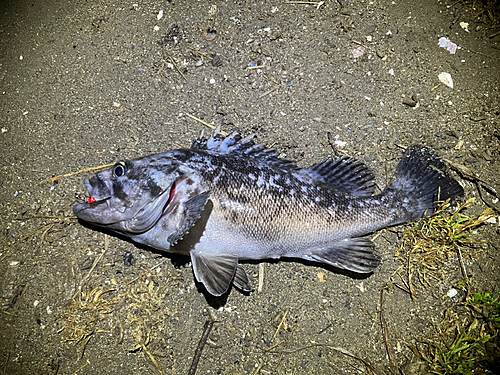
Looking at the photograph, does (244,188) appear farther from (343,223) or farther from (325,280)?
(325,280)

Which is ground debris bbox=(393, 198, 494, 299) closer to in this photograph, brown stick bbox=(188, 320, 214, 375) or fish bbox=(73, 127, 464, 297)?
fish bbox=(73, 127, 464, 297)

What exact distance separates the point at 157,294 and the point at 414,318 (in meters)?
2.33

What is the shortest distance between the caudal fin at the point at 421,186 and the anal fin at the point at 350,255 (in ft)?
1.36

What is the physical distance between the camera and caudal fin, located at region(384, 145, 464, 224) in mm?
2814

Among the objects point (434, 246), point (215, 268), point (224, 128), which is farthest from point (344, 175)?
point (215, 268)

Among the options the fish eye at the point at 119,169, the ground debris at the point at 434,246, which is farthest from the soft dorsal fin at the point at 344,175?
the fish eye at the point at 119,169

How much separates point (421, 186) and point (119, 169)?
2551 mm

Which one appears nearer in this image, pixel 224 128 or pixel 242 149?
pixel 242 149

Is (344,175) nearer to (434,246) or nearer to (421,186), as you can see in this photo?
(421,186)

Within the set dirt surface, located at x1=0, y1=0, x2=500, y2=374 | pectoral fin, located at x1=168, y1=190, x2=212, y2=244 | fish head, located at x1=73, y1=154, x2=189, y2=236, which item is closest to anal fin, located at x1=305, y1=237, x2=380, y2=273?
dirt surface, located at x1=0, y1=0, x2=500, y2=374

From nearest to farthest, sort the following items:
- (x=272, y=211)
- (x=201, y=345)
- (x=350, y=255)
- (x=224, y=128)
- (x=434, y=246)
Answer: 1. (x=272, y=211)
2. (x=350, y=255)
3. (x=201, y=345)
4. (x=434, y=246)
5. (x=224, y=128)

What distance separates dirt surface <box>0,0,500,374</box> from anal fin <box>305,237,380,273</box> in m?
0.33

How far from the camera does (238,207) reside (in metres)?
2.46

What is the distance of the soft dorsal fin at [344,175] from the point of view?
9.18ft
